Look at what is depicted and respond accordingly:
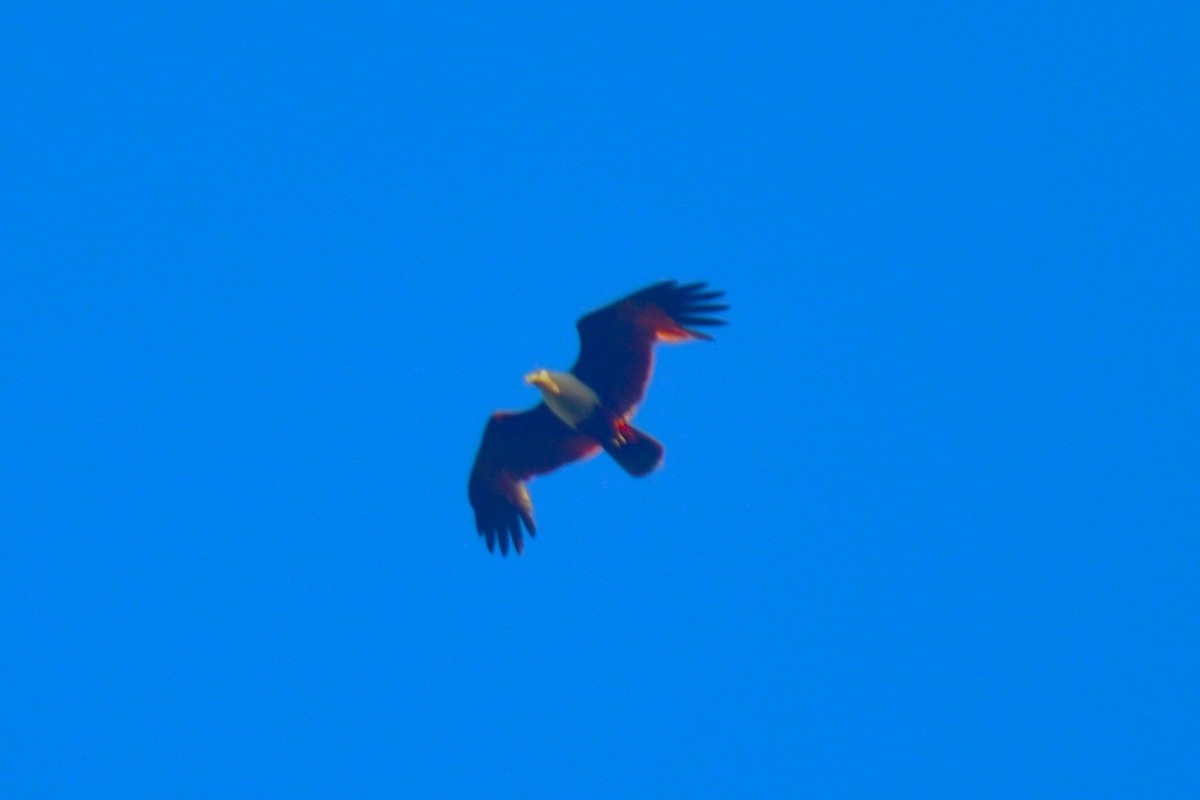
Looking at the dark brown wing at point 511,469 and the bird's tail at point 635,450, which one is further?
the dark brown wing at point 511,469

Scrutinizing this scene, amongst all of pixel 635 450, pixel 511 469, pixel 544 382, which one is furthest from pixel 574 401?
pixel 511 469

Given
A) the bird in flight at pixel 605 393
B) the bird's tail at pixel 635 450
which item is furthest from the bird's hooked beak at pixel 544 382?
the bird's tail at pixel 635 450

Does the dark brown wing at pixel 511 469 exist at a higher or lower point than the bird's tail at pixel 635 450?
higher

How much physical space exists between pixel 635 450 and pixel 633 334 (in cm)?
98

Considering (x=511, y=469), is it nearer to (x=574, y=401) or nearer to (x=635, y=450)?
(x=574, y=401)

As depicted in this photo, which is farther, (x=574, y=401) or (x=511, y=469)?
(x=511, y=469)

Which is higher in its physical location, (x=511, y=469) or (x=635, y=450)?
(x=511, y=469)

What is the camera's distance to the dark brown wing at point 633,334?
48.9ft

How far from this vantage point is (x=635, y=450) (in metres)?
15.1

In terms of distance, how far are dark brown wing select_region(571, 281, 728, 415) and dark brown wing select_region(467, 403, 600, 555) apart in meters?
0.80

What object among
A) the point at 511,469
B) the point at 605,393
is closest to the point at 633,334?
the point at 605,393

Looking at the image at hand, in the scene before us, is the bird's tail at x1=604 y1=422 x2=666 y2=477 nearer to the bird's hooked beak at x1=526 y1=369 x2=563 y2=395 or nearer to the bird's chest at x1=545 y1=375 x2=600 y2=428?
the bird's chest at x1=545 y1=375 x2=600 y2=428

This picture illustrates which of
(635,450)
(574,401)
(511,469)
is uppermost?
(511,469)

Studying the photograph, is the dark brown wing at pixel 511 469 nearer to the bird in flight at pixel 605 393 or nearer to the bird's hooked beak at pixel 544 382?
the bird in flight at pixel 605 393
